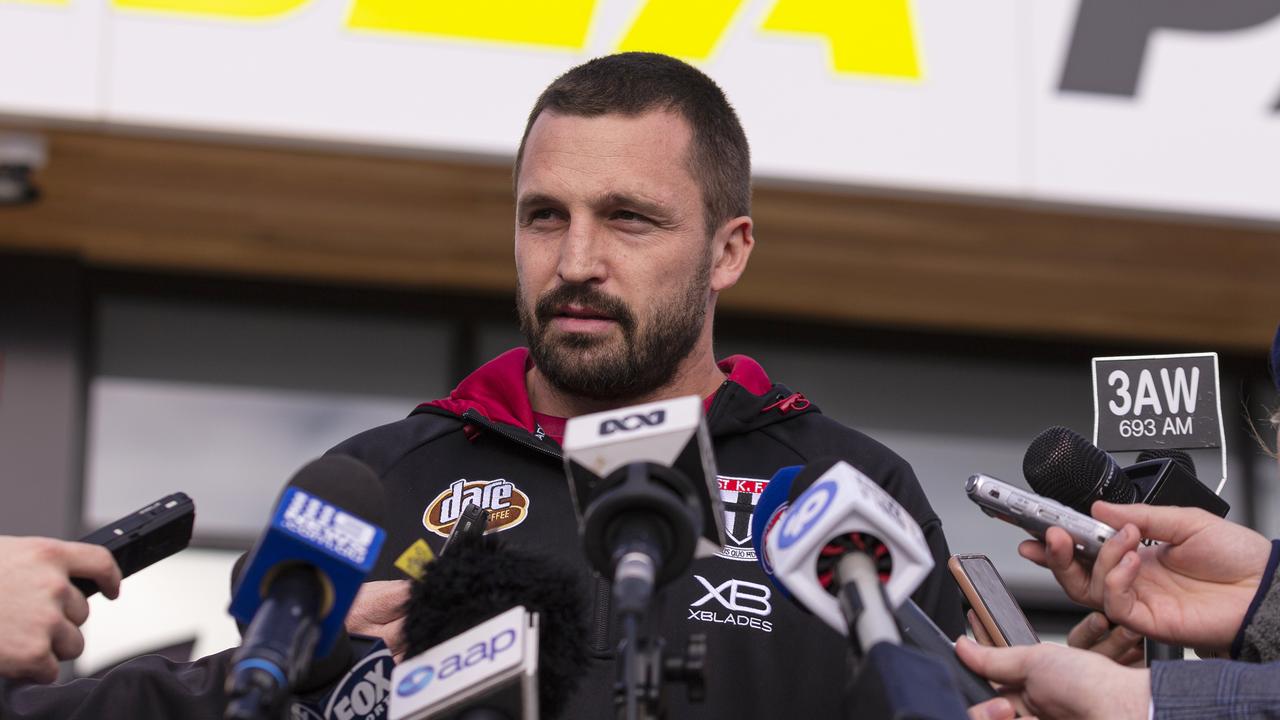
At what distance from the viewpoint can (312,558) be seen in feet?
6.32

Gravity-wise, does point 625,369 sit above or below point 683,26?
below

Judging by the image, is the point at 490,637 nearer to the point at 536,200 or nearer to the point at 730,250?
the point at 536,200

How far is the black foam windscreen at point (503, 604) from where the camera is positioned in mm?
2072

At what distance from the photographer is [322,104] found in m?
5.55

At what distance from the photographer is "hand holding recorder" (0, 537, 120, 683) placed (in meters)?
2.12

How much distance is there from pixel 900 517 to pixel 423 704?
0.59 m

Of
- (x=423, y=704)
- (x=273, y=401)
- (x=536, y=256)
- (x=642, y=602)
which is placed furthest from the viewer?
(x=273, y=401)

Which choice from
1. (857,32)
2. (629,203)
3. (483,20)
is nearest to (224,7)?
(483,20)

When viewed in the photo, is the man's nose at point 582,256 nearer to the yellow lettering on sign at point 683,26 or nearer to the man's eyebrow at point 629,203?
the man's eyebrow at point 629,203

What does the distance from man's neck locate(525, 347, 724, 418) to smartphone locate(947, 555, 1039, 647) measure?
79 cm

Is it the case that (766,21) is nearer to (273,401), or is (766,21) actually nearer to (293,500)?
(273,401)

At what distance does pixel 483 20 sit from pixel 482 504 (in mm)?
2927

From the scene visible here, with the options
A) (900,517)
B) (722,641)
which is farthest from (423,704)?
(722,641)

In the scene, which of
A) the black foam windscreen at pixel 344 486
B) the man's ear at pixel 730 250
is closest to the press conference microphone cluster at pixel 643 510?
the black foam windscreen at pixel 344 486
